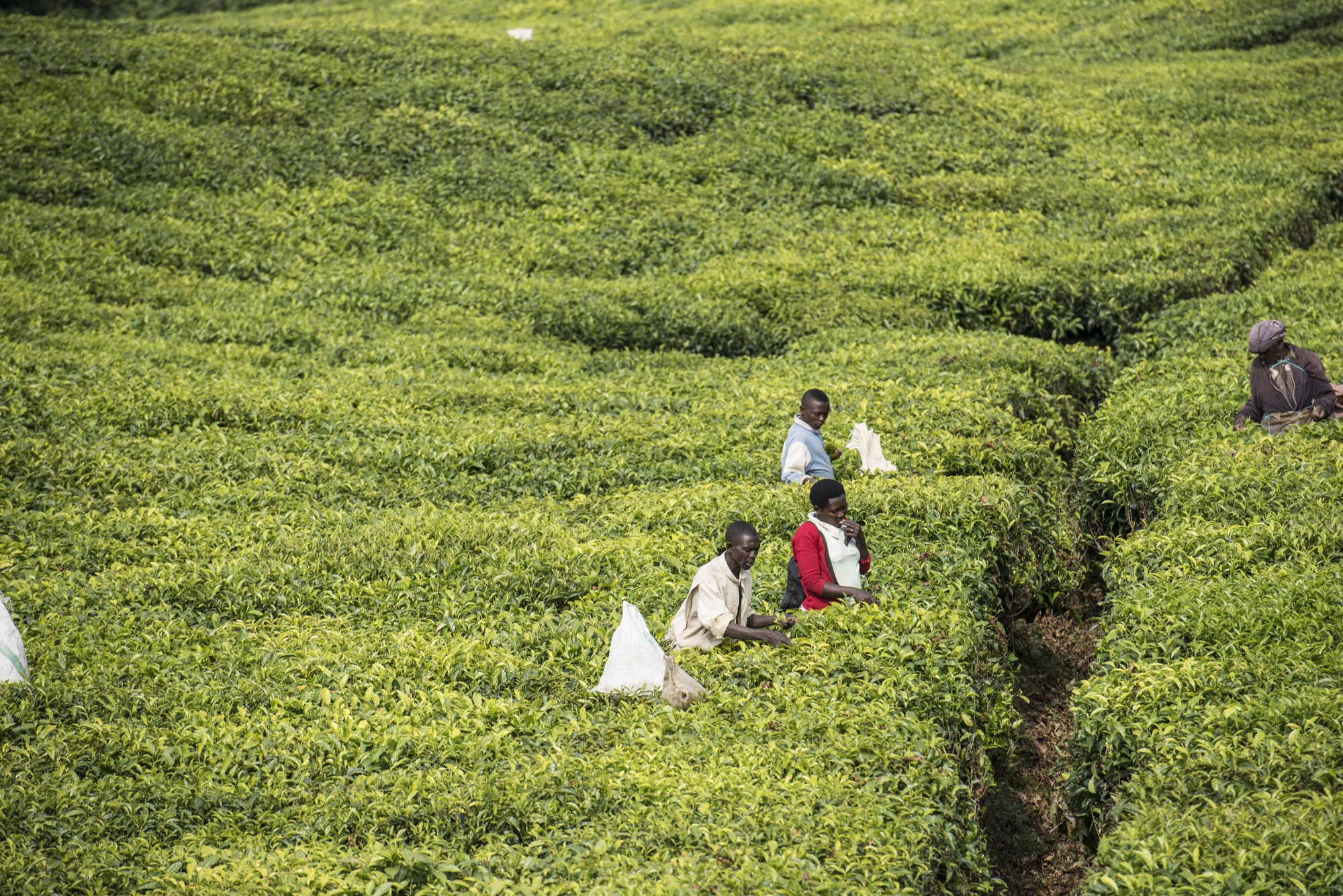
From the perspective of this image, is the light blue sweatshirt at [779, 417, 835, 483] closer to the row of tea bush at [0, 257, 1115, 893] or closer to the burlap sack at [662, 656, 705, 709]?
the row of tea bush at [0, 257, 1115, 893]

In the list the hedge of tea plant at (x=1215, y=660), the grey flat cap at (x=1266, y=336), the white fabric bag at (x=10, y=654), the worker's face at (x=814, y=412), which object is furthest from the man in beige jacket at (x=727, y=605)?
the grey flat cap at (x=1266, y=336)

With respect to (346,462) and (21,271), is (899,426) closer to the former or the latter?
(346,462)

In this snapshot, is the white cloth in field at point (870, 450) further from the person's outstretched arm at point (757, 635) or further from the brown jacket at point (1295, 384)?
the person's outstretched arm at point (757, 635)

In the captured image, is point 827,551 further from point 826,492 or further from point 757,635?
point 757,635

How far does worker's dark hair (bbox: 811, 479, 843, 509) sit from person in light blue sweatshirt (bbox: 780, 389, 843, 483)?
6.86 feet

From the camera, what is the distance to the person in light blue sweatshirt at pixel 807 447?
33.0 feet

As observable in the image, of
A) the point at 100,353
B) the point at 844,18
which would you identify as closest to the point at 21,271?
the point at 100,353

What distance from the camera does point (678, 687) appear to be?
7344mm

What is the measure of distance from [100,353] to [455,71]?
12.3 m

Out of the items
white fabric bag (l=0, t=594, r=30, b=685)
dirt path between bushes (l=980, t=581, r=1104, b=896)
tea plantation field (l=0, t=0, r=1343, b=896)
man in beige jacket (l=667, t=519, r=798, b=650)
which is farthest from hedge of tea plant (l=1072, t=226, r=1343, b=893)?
white fabric bag (l=0, t=594, r=30, b=685)

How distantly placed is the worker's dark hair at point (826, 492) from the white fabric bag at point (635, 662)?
158 centimetres

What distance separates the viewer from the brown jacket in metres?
10.5

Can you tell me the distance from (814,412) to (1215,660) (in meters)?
3.97

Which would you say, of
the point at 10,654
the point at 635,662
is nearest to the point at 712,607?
the point at 635,662
